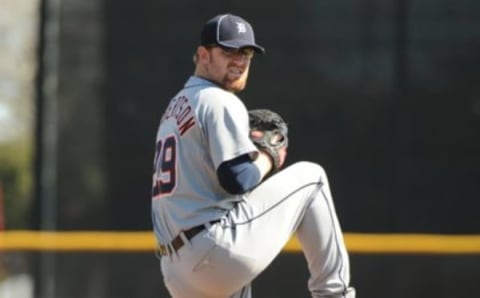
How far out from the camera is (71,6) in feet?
21.0

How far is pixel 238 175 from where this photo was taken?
12.3 ft

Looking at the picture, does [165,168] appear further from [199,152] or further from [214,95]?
[214,95]

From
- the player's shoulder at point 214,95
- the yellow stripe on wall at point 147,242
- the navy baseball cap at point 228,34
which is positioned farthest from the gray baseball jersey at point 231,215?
the yellow stripe on wall at point 147,242

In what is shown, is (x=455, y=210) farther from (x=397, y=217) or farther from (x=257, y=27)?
(x=257, y=27)

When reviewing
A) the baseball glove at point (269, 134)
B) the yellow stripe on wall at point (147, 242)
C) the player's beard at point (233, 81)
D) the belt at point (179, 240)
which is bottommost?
the yellow stripe on wall at point (147, 242)

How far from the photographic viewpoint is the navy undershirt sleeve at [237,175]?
3764 millimetres

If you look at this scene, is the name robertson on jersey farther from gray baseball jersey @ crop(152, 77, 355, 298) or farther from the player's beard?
the player's beard

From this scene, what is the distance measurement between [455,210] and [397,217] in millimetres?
282

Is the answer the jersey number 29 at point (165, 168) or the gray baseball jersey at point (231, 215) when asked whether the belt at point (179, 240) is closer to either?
the gray baseball jersey at point (231, 215)

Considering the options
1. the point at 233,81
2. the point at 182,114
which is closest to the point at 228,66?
the point at 233,81

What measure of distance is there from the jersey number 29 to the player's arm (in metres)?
0.20

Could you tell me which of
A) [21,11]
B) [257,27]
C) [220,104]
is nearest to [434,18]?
[257,27]

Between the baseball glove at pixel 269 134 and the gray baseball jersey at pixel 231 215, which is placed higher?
the baseball glove at pixel 269 134

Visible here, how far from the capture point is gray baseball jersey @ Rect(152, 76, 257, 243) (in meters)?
3.80
